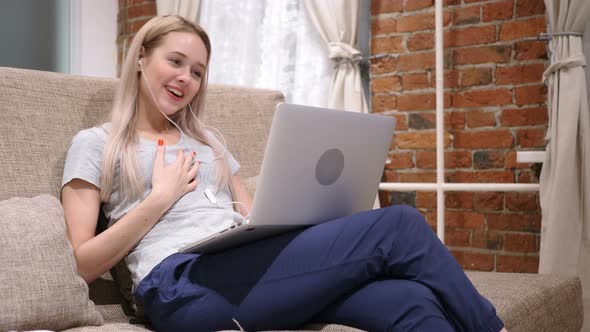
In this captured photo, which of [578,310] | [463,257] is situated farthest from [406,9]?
[578,310]

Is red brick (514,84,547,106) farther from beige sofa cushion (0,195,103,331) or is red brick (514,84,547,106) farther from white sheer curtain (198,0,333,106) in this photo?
beige sofa cushion (0,195,103,331)

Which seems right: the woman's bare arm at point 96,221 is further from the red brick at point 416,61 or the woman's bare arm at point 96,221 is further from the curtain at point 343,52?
the red brick at point 416,61

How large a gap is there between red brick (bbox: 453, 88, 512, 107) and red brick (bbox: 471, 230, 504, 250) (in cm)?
52

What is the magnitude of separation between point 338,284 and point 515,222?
152 cm

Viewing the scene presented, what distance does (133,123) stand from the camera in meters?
1.75

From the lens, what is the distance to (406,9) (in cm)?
284

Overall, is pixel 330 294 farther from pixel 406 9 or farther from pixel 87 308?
pixel 406 9

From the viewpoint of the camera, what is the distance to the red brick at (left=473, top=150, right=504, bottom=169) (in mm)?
2646

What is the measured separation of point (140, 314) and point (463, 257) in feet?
5.09

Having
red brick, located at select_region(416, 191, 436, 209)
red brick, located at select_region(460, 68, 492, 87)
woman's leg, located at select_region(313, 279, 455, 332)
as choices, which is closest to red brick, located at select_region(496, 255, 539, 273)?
red brick, located at select_region(416, 191, 436, 209)

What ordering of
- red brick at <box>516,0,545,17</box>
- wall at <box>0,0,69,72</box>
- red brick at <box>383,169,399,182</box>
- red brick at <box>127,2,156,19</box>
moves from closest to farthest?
red brick at <box>516,0,545,17</box>
red brick at <box>383,169,399,182</box>
wall at <box>0,0,69,72</box>
red brick at <box>127,2,156,19</box>

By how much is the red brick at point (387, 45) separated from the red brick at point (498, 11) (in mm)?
370

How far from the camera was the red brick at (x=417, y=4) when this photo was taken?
2775 mm

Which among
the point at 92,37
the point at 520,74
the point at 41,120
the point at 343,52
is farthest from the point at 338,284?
the point at 92,37
